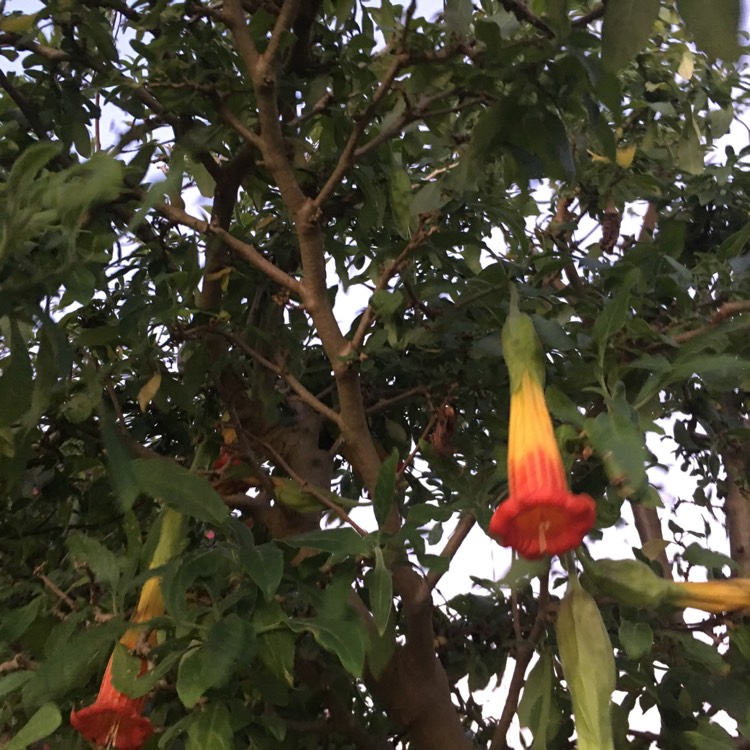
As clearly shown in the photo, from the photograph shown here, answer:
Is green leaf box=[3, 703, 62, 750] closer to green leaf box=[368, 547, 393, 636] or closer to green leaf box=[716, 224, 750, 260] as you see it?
green leaf box=[368, 547, 393, 636]

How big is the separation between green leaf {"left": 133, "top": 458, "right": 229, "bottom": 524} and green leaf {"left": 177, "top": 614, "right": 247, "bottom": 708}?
0.22ft

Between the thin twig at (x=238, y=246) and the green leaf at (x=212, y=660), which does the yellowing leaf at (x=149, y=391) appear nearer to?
the thin twig at (x=238, y=246)

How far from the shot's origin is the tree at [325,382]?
0.44 m

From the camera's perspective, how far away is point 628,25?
40 centimetres

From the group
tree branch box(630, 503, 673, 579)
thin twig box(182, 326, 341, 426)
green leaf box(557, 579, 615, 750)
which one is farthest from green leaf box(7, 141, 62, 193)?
tree branch box(630, 503, 673, 579)

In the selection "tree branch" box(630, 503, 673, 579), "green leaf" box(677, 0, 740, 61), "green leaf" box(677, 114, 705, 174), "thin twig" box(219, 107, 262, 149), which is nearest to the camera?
"green leaf" box(677, 0, 740, 61)

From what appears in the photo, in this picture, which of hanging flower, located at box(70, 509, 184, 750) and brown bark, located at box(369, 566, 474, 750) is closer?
hanging flower, located at box(70, 509, 184, 750)

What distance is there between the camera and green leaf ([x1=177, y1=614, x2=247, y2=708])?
39 cm

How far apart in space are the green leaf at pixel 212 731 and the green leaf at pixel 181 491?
0.37ft

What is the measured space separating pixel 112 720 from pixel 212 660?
0.13m

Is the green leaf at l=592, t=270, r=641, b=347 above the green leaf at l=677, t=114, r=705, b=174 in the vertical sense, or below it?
below

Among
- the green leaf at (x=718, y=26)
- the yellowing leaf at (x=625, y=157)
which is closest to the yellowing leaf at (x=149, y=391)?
the green leaf at (x=718, y=26)

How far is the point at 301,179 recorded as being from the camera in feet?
2.19

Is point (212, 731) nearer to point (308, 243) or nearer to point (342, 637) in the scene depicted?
point (342, 637)
